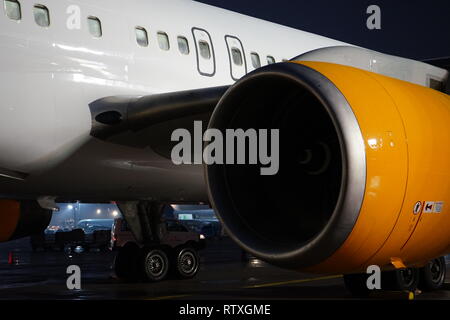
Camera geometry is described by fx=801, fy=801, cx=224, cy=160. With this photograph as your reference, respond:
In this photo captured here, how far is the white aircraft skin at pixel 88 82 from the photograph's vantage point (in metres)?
8.55

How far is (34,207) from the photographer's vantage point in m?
12.0

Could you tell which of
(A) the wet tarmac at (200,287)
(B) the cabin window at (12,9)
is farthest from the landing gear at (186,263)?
(B) the cabin window at (12,9)

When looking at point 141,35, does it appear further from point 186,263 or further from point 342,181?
point 186,263

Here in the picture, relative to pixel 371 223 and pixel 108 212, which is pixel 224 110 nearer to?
pixel 371 223

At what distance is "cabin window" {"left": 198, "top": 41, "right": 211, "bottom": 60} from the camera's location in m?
10.5

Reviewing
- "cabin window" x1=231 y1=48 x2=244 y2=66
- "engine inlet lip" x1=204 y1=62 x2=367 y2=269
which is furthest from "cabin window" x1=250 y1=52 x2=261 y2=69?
"engine inlet lip" x1=204 y1=62 x2=367 y2=269

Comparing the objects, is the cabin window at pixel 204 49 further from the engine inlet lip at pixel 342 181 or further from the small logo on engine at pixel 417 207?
the small logo on engine at pixel 417 207

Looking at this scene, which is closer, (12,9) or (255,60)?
(12,9)

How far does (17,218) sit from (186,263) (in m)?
3.79

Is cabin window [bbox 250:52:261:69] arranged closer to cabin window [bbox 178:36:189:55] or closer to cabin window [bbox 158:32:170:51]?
cabin window [bbox 178:36:189:55]

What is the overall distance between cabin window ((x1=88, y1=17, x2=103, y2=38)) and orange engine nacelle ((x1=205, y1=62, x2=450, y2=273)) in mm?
3378

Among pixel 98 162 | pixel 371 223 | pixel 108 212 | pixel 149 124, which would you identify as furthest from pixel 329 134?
pixel 108 212

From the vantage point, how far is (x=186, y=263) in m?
14.6

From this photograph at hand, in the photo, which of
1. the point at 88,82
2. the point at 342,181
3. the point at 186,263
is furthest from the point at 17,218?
the point at 342,181
